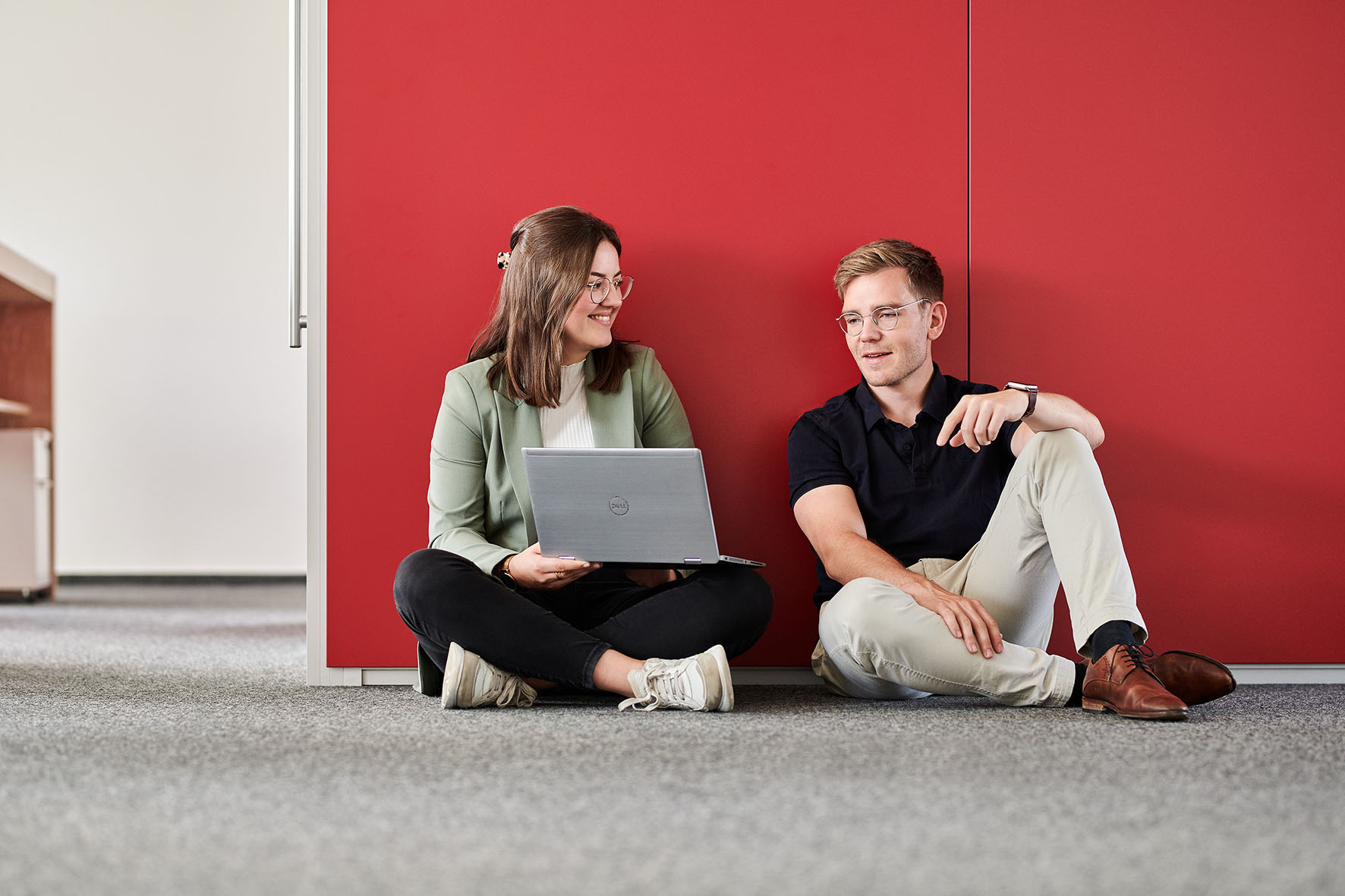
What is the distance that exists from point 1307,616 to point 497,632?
1543 millimetres

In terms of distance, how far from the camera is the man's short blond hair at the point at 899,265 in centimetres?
198

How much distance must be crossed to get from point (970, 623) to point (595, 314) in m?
0.80

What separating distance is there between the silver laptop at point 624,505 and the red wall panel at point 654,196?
19.5 inches

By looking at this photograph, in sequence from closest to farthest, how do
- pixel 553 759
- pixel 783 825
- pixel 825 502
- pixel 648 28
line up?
pixel 783 825
pixel 553 759
pixel 825 502
pixel 648 28

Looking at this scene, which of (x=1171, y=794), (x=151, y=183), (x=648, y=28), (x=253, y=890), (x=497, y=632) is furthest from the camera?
(x=151, y=183)

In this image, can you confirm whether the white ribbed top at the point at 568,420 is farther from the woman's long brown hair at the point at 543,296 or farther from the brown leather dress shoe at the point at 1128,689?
the brown leather dress shoe at the point at 1128,689

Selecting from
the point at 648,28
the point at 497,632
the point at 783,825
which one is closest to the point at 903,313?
the point at 648,28

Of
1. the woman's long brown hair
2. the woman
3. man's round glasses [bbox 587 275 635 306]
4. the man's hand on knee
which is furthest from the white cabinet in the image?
the man's hand on knee

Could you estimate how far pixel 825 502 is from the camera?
6.19ft

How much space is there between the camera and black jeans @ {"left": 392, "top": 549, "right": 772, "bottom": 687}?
64.5 inches

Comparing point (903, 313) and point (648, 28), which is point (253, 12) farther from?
point (903, 313)

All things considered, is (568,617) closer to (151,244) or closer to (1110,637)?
(1110,637)

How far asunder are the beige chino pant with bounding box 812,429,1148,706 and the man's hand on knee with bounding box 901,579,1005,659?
0.01 metres

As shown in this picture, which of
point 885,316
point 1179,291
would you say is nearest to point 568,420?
point 885,316
